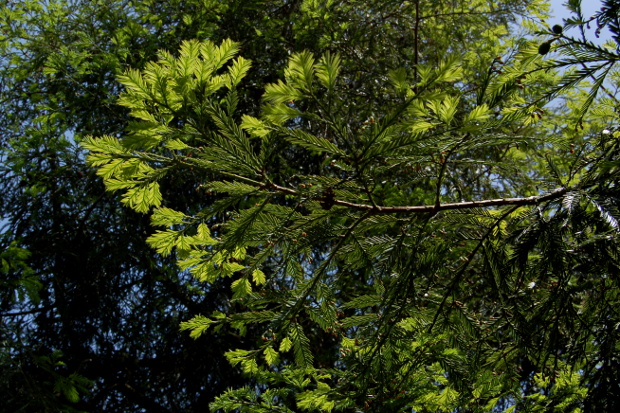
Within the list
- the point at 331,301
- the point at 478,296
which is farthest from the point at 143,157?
the point at 478,296

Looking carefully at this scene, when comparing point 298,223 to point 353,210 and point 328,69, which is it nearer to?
point 353,210

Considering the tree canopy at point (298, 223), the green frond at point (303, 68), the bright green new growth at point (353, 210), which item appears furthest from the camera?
the tree canopy at point (298, 223)

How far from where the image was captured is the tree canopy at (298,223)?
1583mm

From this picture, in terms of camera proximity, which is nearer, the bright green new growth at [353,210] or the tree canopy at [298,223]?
the bright green new growth at [353,210]

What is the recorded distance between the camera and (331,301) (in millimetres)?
2004

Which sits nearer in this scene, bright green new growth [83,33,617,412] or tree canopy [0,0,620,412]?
bright green new growth [83,33,617,412]

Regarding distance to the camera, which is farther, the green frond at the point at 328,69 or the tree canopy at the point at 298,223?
the tree canopy at the point at 298,223

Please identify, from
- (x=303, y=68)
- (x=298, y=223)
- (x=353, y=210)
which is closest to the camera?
(x=303, y=68)

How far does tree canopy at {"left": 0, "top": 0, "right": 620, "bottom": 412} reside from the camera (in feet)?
5.19

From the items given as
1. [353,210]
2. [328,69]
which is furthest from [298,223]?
[328,69]

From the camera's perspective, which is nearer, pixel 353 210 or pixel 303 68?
pixel 303 68

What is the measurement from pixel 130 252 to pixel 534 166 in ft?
11.5

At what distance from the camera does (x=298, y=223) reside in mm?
1771

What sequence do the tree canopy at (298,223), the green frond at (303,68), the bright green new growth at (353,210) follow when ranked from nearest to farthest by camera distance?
the green frond at (303,68), the bright green new growth at (353,210), the tree canopy at (298,223)
